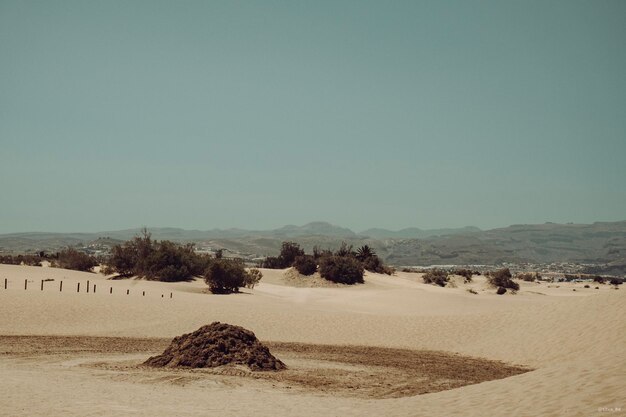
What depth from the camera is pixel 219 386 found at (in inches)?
607

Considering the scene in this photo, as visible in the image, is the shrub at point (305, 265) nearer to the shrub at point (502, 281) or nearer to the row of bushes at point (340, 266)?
the row of bushes at point (340, 266)

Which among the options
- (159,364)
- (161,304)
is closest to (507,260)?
(161,304)

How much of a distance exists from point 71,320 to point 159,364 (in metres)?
12.9

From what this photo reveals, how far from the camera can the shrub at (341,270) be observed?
57281 mm

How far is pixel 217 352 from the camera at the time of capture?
18.4 metres

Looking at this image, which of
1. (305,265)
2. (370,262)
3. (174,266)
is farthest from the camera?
(370,262)

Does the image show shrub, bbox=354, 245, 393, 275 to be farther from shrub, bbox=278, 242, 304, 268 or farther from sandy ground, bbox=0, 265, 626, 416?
sandy ground, bbox=0, 265, 626, 416

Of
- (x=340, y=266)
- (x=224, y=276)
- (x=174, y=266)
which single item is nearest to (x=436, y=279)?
(x=340, y=266)

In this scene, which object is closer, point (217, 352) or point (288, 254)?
→ point (217, 352)

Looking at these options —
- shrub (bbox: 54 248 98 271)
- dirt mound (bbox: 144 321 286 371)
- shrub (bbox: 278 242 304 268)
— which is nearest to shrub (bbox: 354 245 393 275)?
shrub (bbox: 278 242 304 268)

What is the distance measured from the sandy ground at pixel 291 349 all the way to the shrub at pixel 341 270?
23.8 feet

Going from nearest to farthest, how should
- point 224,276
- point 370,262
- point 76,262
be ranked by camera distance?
1. point 224,276
2. point 76,262
3. point 370,262

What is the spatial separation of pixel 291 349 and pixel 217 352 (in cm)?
606

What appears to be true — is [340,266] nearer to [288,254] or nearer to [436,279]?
[436,279]
